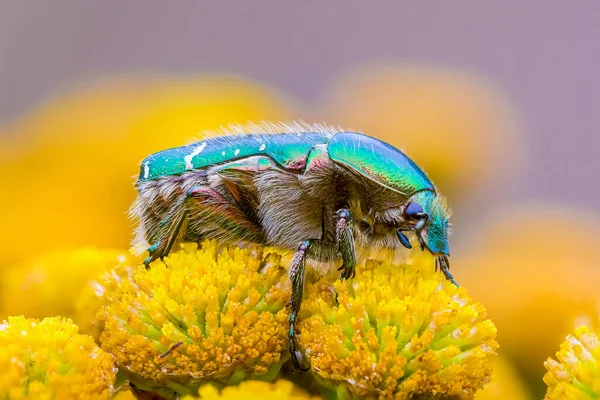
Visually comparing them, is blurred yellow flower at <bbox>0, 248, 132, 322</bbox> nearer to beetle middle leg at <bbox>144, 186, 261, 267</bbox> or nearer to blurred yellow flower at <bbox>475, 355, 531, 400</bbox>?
beetle middle leg at <bbox>144, 186, 261, 267</bbox>

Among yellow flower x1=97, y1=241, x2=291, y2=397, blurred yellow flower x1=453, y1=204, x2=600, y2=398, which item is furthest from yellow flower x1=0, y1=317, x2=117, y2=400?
blurred yellow flower x1=453, y1=204, x2=600, y2=398

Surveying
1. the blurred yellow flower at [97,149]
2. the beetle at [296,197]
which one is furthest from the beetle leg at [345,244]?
the blurred yellow flower at [97,149]

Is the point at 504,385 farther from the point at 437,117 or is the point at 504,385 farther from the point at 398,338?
the point at 437,117

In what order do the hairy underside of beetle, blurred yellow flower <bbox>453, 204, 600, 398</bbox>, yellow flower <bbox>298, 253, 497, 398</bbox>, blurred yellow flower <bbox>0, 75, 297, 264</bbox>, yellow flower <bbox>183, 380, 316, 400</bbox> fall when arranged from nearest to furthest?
yellow flower <bbox>183, 380, 316, 400</bbox> < yellow flower <bbox>298, 253, 497, 398</bbox> < the hairy underside of beetle < blurred yellow flower <bbox>453, 204, 600, 398</bbox> < blurred yellow flower <bbox>0, 75, 297, 264</bbox>

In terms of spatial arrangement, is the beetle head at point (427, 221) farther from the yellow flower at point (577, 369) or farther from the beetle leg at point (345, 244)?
the yellow flower at point (577, 369)

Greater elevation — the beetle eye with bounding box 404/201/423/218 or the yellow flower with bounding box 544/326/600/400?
the beetle eye with bounding box 404/201/423/218
